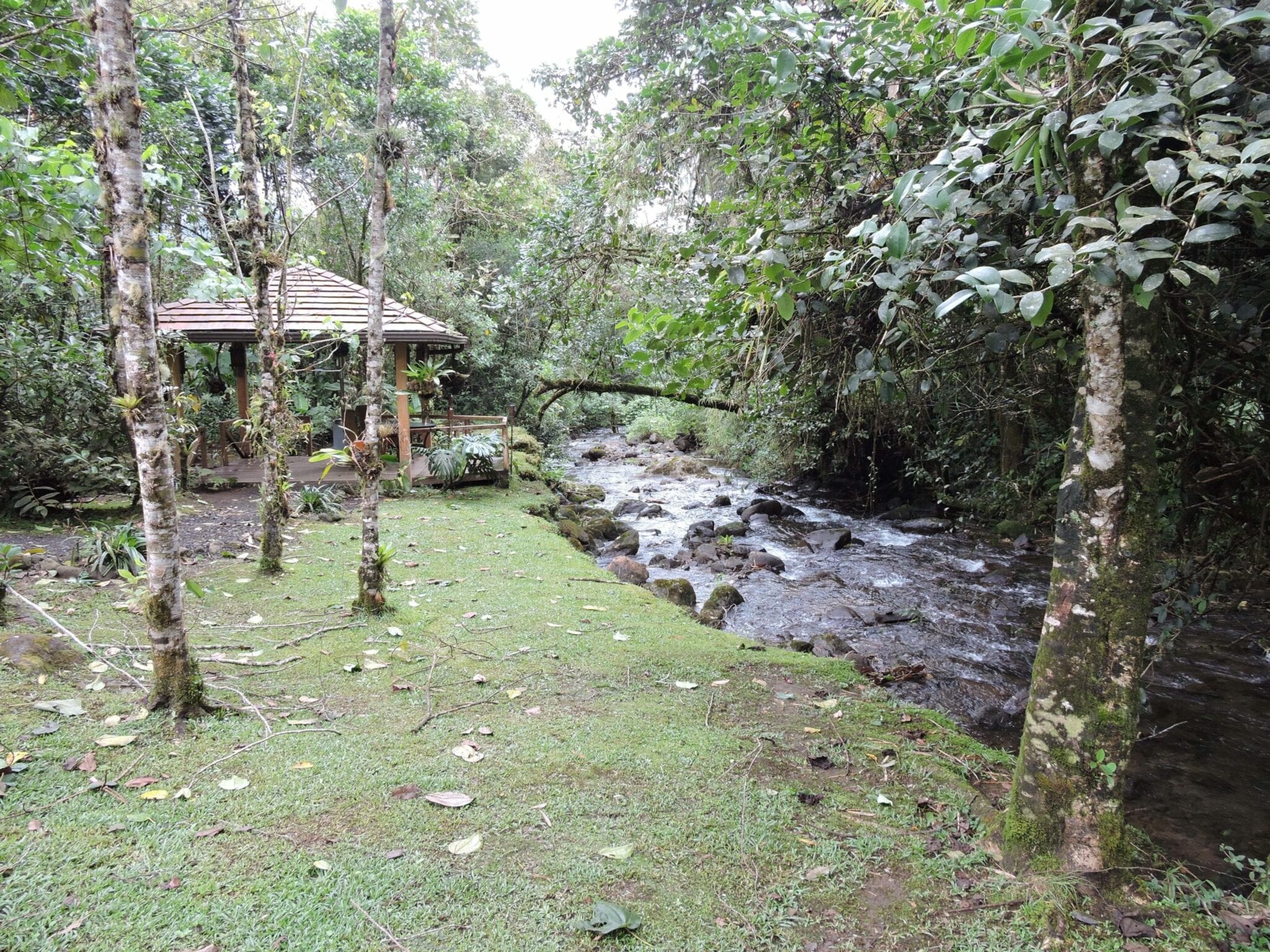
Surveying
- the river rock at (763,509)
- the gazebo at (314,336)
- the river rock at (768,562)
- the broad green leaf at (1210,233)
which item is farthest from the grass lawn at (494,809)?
the river rock at (763,509)

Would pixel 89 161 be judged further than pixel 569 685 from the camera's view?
Yes

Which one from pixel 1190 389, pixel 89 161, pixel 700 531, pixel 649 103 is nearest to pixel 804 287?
pixel 1190 389

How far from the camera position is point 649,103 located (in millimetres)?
6012

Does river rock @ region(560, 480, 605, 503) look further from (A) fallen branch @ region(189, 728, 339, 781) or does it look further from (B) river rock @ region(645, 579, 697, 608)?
(A) fallen branch @ region(189, 728, 339, 781)

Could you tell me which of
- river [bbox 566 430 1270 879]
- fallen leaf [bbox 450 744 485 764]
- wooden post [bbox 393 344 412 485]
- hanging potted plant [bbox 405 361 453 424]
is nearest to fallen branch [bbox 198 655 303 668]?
fallen leaf [bbox 450 744 485 764]

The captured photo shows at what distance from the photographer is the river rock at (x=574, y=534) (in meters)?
10.8

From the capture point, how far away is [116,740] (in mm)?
3131

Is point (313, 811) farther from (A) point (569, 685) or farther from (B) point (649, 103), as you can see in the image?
(B) point (649, 103)

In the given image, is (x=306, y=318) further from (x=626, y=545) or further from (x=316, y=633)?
(x=316, y=633)

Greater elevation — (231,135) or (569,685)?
(231,135)

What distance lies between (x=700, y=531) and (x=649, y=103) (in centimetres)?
783

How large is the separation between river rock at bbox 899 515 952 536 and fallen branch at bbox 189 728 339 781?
11.5m

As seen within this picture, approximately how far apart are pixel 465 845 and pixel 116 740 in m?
1.84

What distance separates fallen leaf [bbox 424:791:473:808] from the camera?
2.92m
